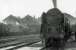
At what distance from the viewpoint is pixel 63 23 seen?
444 inches

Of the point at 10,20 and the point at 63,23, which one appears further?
the point at 10,20

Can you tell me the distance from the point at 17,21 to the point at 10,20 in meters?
2.20

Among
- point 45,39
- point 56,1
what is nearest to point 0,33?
point 56,1

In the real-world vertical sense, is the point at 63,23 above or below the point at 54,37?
above

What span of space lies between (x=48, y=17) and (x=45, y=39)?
5.08ft

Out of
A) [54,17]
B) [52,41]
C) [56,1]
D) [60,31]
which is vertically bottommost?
[52,41]

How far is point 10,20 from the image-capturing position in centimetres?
4994

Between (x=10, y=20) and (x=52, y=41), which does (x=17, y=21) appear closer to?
(x=10, y=20)

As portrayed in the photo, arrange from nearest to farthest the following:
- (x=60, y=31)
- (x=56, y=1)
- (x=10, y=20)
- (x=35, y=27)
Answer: (x=60, y=31) → (x=56, y=1) → (x=35, y=27) → (x=10, y=20)

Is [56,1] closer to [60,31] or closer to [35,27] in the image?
[60,31]

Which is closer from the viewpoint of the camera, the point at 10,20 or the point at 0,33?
the point at 0,33

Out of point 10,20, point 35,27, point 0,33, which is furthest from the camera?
point 10,20

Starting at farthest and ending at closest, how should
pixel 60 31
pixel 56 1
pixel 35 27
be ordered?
pixel 35 27
pixel 56 1
pixel 60 31

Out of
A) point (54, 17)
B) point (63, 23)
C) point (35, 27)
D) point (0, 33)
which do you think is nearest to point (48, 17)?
point (54, 17)
